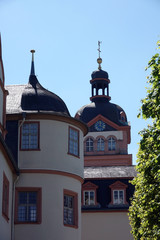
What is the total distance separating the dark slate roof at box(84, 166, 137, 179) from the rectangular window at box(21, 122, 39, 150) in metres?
19.3

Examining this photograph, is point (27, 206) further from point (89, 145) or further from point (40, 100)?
point (89, 145)

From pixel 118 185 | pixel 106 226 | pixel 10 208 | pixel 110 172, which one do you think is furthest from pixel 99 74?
pixel 10 208

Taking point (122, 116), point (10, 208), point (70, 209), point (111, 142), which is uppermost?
point (122, 116)

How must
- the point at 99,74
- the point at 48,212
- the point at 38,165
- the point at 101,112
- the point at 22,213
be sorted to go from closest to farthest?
the point at 22,213
the point at 48,212
the point at 38,165
the point at 101,112
the point at 99,74

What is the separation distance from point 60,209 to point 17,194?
266 cm

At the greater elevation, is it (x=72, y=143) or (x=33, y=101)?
(x=33, y=101)

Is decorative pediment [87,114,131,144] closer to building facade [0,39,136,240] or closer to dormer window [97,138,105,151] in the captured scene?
dormer window [97,138,105,151]

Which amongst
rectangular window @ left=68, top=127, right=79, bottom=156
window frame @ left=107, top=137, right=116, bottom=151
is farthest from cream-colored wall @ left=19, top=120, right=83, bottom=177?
window frame @ left=107, top=137, right=116, bottom=151

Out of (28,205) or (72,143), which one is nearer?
(28,205)

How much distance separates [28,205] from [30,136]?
4.12 m

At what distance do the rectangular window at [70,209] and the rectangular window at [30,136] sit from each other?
3.37 meters

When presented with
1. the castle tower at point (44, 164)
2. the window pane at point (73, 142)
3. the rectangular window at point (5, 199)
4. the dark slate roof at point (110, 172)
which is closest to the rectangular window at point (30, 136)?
the castle tower at point (44, 164)

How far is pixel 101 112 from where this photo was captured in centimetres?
8519

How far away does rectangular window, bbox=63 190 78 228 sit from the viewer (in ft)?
112
